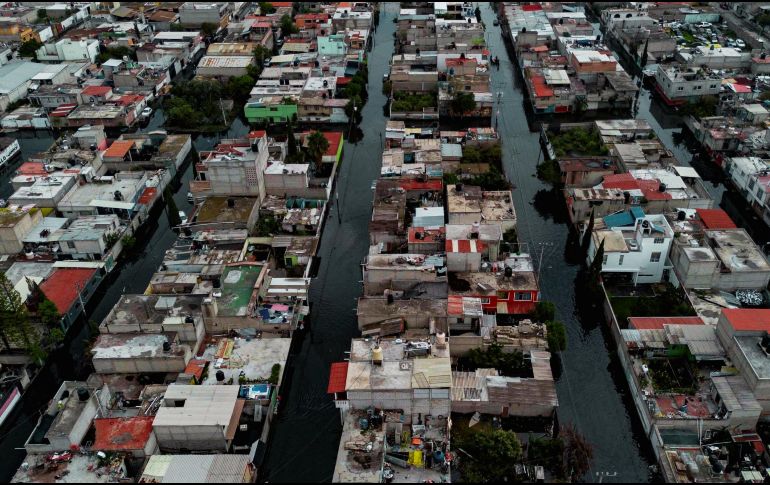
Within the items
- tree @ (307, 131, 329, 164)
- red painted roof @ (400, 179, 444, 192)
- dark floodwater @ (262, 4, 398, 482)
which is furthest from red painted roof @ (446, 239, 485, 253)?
tree @ (307, 131, 329, 164)

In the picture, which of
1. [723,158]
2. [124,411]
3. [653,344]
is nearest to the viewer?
[124,411]

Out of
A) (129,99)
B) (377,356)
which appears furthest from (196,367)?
(129,99)

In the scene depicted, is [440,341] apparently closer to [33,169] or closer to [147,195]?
[147,195]

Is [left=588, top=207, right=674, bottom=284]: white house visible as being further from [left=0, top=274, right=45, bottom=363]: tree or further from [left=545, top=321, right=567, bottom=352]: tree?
[left=0, top=274, right=45, bottom=363]: tree

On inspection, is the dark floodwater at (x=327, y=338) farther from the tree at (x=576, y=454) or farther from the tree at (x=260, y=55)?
the tree at (x=260, y=55)

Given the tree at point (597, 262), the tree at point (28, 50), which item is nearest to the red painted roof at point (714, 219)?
the tree at point (597, 262)

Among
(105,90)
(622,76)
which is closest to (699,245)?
(622,76)

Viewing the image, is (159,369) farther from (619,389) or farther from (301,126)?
(301,126)
